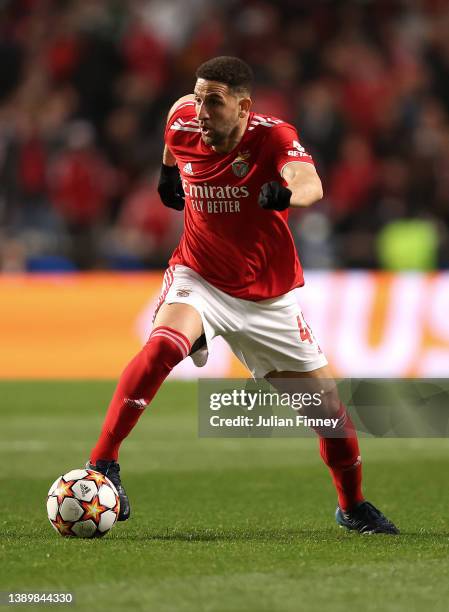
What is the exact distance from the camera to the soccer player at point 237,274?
562 centimetres

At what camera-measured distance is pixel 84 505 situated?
17.6ft

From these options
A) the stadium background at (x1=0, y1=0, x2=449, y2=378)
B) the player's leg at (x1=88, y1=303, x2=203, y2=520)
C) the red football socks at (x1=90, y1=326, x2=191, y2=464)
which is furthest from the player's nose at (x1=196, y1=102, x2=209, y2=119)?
the stadium background at (x1=0, y1=0, x2=449, y2=378)

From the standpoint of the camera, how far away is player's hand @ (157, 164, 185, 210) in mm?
6402

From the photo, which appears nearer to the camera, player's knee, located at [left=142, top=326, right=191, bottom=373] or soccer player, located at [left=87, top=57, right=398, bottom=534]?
player's knee, located at [left=142, top=326, right=191, bottom=373]

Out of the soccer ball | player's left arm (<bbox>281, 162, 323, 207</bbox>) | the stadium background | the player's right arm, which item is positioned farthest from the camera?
the stadium background

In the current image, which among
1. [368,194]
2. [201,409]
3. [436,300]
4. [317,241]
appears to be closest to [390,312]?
[436,300]

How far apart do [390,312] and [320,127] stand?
11.8ft

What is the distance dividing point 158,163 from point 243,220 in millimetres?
9871

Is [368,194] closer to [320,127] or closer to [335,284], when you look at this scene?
[320,127]

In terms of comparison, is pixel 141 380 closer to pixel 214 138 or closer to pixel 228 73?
pixel 214 138

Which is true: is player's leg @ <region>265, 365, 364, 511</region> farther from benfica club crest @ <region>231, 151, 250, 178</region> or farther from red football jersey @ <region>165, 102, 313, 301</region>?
benfica club crest @ <region>231, 151, 250, 178</region>

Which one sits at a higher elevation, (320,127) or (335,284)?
(320,127)

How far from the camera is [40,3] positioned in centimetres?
1742

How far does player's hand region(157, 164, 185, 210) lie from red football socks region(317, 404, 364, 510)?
4.63 ft
